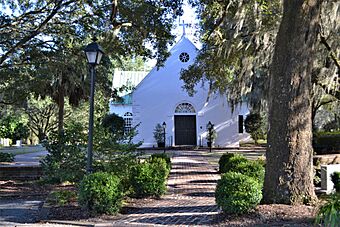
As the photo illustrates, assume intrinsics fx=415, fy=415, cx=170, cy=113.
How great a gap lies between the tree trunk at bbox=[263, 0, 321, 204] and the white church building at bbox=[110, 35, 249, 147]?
2276 cm

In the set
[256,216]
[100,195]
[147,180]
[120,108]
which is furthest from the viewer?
[120,108]

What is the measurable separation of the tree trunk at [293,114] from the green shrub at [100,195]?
114 inches

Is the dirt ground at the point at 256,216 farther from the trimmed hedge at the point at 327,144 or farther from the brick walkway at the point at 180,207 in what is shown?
the trimmed hedge at the point at 327,144

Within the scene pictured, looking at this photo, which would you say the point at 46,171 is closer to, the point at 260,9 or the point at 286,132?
the point at 286,132

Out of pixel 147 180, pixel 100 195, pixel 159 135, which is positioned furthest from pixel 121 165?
pixel 159 135

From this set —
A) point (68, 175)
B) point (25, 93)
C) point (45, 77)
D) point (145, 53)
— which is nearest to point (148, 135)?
point (25, 93)

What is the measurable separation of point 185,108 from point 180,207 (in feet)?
74.7

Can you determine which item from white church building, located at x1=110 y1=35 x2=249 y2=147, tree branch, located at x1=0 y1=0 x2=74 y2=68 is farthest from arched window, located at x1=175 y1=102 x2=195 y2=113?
tree branch, located at x1=0 y1=0 x2=74 y2=68

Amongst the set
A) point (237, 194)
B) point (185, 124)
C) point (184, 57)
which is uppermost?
point (184, 57)

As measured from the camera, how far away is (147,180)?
970 centimetres

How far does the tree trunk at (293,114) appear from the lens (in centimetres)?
775

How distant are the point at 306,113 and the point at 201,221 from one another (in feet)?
9.30

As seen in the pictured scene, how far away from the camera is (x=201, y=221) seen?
289 inches

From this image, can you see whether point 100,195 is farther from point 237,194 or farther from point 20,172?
point 20,172
